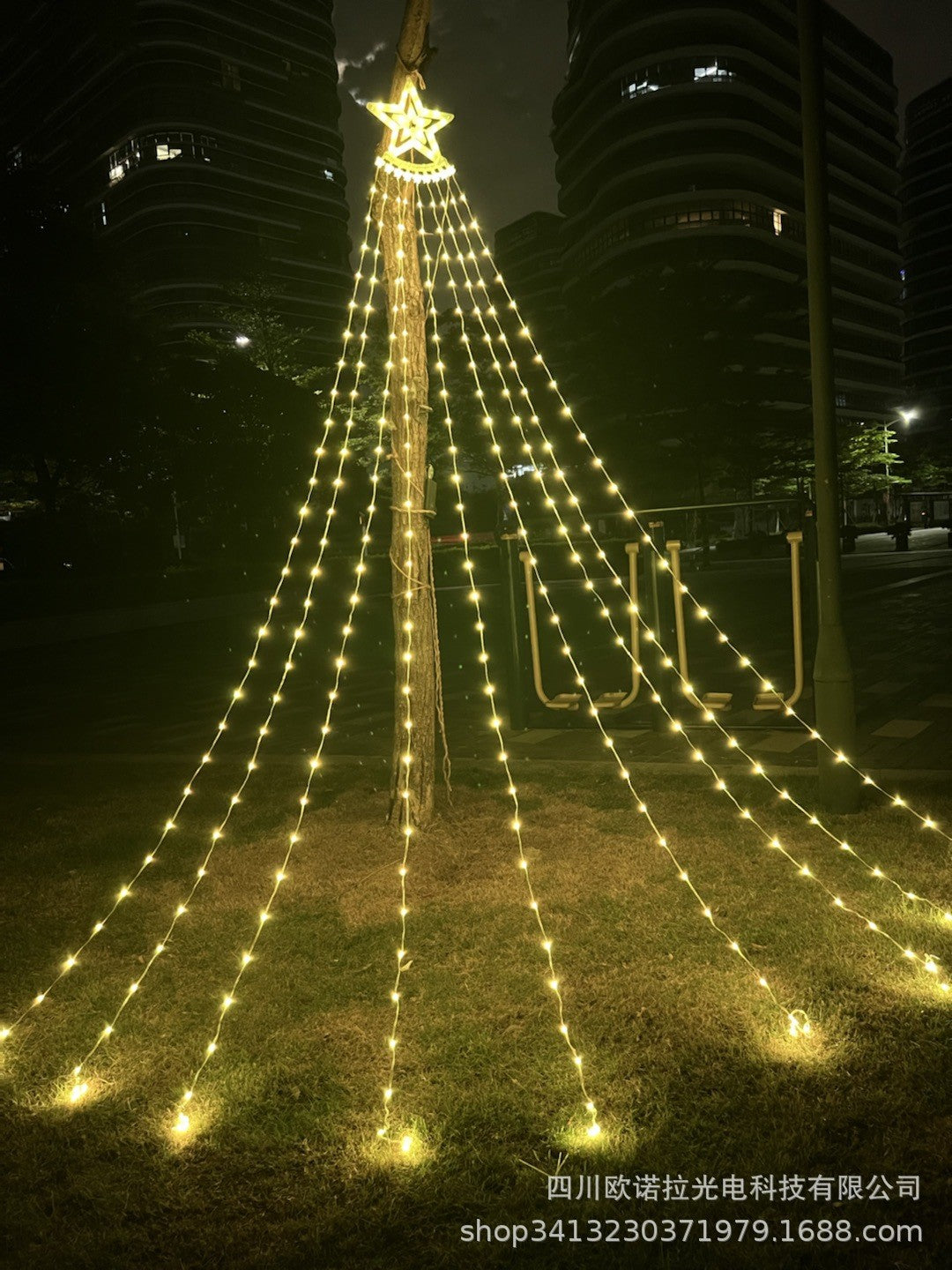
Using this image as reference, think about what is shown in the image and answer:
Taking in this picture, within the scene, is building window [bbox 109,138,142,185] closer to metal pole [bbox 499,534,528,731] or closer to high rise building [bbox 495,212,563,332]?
high rise building [bbox 495,212,563,332]

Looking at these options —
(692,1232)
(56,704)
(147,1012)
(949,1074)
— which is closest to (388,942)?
(147,1012)

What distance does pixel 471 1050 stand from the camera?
3150 millimetres

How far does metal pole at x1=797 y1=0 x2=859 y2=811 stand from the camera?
5000mm

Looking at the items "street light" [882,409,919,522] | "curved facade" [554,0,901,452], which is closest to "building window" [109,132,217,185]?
"curved facade" [554,0,901,452]

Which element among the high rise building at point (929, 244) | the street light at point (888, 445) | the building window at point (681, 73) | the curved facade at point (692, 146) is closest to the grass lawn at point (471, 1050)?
the street light at point (888, 445)

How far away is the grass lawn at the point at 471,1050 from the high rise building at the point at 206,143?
293 feet

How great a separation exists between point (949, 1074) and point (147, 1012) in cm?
288

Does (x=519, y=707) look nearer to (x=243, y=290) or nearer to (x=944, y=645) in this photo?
(x=944, y=645)

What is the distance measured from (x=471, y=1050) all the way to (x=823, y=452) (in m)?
3.77

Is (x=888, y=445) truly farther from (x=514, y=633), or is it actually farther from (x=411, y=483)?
(x=411, y=483)

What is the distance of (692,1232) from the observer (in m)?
2.32

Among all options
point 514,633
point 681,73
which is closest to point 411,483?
point 514,633

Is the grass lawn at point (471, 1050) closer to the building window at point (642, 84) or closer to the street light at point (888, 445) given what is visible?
the street light at point (888, 445)

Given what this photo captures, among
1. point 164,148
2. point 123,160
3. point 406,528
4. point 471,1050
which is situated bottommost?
point 471,1050
